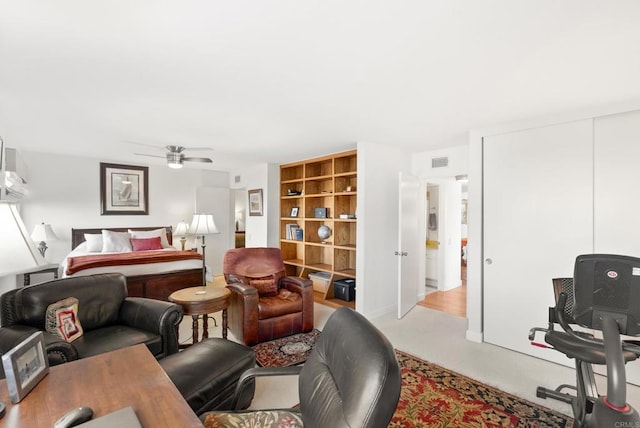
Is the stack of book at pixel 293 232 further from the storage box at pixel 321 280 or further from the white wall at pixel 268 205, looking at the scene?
the storage box at pixel 321 280

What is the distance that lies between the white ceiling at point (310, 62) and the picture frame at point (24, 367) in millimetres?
1548

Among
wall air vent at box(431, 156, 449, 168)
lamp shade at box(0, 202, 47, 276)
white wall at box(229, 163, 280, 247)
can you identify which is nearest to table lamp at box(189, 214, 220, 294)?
white wall at box(229, 163, 280, 247)

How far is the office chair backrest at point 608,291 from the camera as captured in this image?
1491mm

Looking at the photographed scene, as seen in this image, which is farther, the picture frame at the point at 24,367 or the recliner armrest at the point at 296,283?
the recliner armrest at the point at 296,283

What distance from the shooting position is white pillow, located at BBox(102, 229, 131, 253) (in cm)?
493

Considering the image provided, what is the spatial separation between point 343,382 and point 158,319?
1982 mm

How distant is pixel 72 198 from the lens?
17.2 feet

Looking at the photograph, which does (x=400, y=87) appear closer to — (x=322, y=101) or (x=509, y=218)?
(x=322, y=101)

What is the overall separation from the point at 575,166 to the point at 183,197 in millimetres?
6447

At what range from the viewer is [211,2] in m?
1.38

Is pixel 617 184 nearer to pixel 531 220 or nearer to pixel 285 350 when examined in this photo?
pixel 531 220

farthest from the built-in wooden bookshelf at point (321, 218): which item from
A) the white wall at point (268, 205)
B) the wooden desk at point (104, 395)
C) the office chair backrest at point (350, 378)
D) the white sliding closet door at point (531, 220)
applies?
the wooden desk at point (104, 395)

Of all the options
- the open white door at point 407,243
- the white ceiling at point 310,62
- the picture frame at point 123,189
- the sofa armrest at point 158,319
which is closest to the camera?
the white ceiling at point 310,62

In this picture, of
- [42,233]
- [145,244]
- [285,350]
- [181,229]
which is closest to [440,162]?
[285,350]
